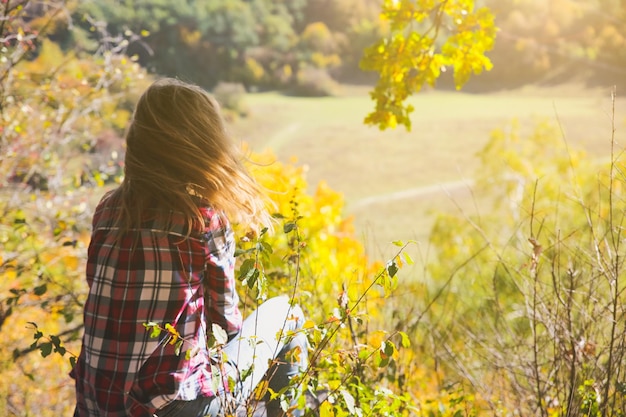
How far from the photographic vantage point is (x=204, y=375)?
3.60 feet

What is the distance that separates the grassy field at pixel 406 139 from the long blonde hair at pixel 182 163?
8114 mm

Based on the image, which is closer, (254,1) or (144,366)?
(144,366)

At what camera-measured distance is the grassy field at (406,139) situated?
9516 millimetres

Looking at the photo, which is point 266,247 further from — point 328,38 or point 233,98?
point 328,38

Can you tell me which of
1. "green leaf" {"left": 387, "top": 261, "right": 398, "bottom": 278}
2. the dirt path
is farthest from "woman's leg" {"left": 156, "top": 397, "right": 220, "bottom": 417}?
the dirt path

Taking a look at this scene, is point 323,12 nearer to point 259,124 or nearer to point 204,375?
point 259,124

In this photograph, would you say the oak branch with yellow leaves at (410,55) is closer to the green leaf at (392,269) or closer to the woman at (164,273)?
the woman at (164,273)

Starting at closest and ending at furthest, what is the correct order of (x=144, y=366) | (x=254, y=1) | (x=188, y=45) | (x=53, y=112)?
(x=144, y=366) → (x=53, y=112) → (x=188, y=45) → (x=254, y=1)

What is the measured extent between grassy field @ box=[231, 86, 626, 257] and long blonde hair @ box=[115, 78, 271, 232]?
319 inches

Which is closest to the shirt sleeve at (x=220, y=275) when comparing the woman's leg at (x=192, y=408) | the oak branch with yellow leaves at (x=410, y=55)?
the woman's leg at (x=192, y=408)

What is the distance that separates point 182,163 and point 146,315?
0.27 m

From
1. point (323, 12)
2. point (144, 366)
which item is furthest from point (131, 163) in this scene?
point (323, 12)

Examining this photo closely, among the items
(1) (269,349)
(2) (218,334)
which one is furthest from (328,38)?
(2) (218,334)

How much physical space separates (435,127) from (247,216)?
9.32 m
